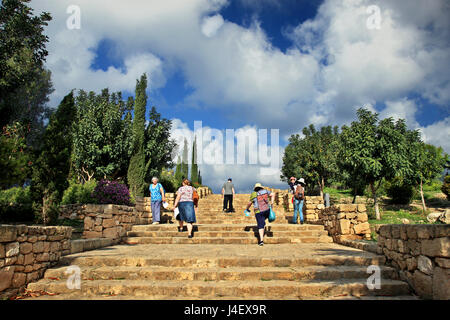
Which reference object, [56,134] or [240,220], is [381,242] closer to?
[240,220]

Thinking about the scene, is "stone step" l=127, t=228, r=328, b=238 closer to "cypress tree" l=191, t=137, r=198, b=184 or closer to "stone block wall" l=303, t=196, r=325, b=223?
"stone block wall" l=303, t=196, r=325, b=223

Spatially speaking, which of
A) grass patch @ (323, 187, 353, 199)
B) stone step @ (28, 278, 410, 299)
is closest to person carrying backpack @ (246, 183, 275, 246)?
stone step @ (28, 278, 410, 299)

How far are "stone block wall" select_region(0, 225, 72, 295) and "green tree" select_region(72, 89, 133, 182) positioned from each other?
15533mm

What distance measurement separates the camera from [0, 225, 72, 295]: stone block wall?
3.70m

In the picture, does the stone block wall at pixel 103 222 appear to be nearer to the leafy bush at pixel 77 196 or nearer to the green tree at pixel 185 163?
the leafy bush at pixel 77 196

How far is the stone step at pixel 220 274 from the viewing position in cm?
429

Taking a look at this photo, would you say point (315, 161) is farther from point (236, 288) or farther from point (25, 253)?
point (25, 253)

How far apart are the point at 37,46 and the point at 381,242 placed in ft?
46.4

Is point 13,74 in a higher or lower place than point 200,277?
higher

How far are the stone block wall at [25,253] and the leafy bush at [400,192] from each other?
910 inches

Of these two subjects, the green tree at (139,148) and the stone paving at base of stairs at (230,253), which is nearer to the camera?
the stone paving at base of stairs at (230,253)

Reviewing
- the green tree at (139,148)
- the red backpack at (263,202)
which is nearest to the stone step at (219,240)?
the red backpack at (263,202)
